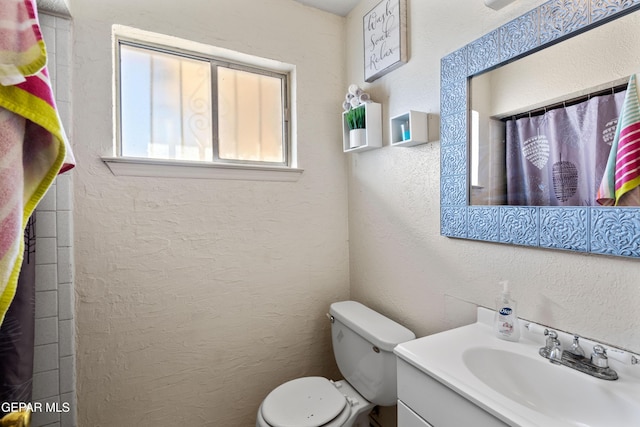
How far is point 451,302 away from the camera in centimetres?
113

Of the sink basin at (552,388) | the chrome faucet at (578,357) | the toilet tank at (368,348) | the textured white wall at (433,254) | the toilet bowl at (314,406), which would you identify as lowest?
the toilet bowl at (314,406)

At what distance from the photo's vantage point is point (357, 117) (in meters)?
1.49

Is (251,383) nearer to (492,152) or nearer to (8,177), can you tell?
(8,177)

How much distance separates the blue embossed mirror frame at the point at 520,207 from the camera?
28.2 inches

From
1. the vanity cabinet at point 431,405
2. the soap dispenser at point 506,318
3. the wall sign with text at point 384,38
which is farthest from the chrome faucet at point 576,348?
the wall sign with text at point 384,38

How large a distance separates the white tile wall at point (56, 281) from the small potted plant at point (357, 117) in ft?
3.84

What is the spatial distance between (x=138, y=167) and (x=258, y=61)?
2.63 feet

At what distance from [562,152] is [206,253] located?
139 centimetres

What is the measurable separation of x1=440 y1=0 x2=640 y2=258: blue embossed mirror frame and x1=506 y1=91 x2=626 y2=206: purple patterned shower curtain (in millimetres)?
45

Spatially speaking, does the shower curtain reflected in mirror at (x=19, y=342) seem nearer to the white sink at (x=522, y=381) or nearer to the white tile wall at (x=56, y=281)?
the white tile wall at (x=56, y=281)

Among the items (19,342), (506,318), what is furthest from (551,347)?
(19,342)

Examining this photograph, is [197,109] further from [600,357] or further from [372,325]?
[600,357]

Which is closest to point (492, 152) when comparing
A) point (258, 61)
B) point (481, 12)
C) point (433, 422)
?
point (481, 12)

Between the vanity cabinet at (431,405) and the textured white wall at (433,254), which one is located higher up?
the textured white wall at (433,254)
